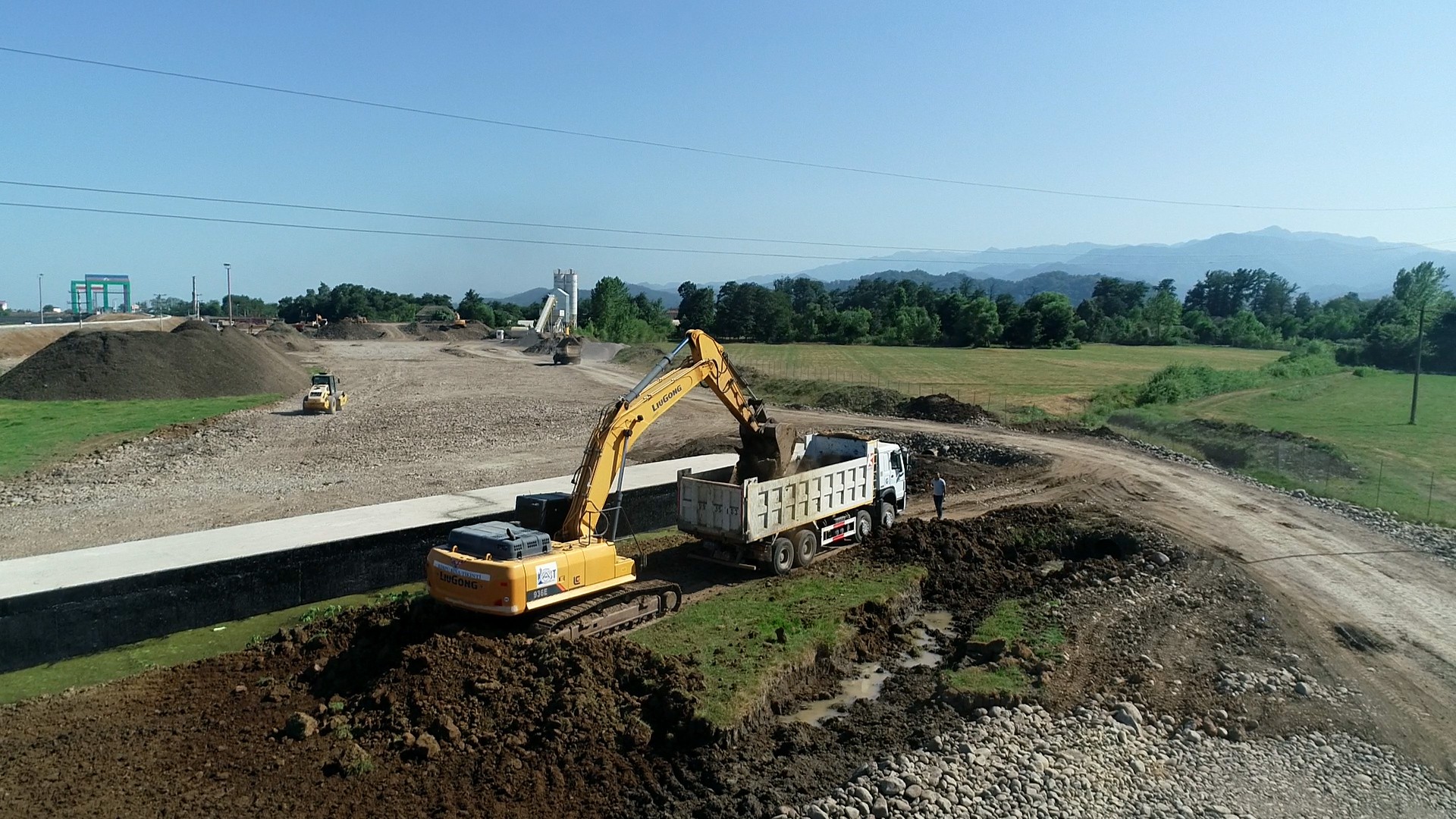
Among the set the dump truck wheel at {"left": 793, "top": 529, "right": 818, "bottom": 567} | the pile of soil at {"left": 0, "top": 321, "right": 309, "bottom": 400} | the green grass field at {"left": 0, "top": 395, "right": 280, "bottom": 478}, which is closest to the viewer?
the dump truck wheel at {"left": 793, "top": 529, "right": 818, "bottom": 567}

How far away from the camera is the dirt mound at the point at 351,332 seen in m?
95.2

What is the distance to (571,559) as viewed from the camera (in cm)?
1243

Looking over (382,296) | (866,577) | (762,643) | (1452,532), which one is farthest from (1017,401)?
(382,296)

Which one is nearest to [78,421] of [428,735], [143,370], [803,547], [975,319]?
[143,370]

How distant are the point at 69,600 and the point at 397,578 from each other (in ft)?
15.8

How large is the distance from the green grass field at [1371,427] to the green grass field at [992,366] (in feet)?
27.3

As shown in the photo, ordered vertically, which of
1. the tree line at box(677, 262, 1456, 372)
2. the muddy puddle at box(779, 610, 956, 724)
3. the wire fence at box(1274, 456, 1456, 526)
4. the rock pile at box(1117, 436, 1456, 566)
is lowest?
the muddy puddle at box(779, 610, 956, 724)

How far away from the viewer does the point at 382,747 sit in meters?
9.95

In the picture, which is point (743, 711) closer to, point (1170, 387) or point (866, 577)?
point (866, 577)

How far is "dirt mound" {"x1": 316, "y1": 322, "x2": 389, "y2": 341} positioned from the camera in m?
95.2

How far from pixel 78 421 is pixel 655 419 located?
29.5m

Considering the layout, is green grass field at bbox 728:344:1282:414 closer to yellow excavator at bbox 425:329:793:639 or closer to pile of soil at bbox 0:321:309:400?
pile of soil at bbox 0:321:309:400

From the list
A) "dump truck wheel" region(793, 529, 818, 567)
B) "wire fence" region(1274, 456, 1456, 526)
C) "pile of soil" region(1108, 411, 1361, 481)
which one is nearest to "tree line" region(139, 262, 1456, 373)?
"pile of soil" region(1108, 411, 1361, 481)

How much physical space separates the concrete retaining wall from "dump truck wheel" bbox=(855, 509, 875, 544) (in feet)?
25.1
